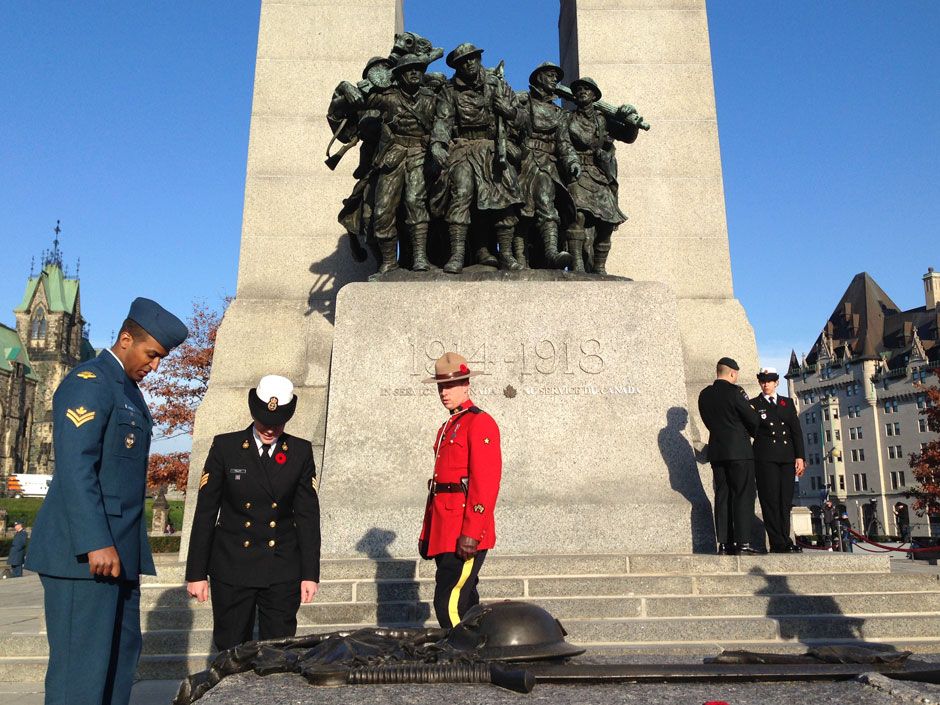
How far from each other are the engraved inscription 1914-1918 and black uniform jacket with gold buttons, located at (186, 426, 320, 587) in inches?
206

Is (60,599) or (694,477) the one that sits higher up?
(694,477)

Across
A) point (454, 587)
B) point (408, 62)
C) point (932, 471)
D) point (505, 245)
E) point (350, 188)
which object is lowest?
point (454, 587)

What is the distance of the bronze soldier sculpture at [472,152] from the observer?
29.1 ft

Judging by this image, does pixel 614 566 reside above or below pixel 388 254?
below

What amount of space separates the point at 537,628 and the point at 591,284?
6090mm

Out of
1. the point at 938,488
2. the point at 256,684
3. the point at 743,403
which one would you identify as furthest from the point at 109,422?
the point at 938,488

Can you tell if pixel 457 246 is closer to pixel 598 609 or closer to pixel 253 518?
pixel 598 609

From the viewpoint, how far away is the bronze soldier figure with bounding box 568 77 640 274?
31.4 feet

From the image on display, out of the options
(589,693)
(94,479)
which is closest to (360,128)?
(94,479)

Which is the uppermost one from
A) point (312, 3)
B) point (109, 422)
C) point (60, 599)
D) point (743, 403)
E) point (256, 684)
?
point (312, 3)

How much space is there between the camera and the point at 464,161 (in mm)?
8953

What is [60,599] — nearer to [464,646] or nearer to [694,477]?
[464,646]

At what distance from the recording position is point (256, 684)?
8.27ft

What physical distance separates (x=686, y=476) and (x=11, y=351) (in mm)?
111202
